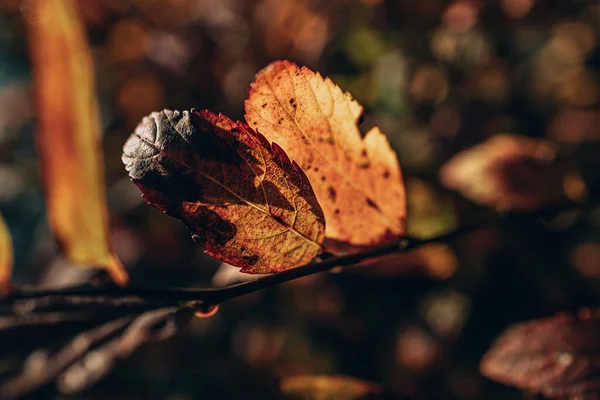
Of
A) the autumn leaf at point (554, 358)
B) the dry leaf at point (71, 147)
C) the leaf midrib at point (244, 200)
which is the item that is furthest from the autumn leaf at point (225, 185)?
the autumn leaf at point (554, 358)

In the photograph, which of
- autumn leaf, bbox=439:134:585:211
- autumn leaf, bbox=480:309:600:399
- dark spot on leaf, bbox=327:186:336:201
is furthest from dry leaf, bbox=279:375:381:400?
autumn leaf, bbox=439:134:585:211

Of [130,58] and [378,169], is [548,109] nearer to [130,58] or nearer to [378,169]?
[378,169]

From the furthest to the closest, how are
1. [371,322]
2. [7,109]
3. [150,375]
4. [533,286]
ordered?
[7,109], [150,375], [371,322], [533,286]

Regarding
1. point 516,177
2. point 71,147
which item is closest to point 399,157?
point 516,177

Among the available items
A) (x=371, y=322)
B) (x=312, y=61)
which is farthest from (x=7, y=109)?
(x=371, y=322)

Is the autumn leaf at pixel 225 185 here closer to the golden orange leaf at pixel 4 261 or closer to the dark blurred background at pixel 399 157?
the golden orange leaf at pixel 4 261

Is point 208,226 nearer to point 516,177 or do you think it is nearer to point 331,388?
point 331,388
